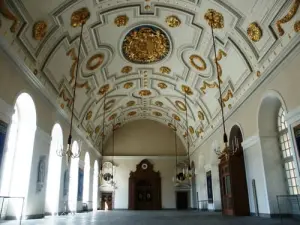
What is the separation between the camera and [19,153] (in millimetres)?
9828

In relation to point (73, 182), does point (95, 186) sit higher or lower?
higher

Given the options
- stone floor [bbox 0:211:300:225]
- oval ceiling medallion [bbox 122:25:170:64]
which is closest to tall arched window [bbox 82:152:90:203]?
oval ceiling medallion [bbox 122:25:170:64]

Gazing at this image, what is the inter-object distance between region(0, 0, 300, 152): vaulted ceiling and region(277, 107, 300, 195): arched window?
1904 millimetres

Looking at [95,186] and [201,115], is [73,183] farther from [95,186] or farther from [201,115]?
[201,115]

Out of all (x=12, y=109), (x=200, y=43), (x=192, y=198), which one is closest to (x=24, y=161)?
(x=12, y=109)

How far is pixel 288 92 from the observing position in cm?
845

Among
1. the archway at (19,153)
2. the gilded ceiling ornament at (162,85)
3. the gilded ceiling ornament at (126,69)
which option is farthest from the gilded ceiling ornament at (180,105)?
the archway at (19,153)

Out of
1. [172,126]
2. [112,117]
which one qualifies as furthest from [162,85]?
[172,126]

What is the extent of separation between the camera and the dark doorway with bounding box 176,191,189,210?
2398 cm

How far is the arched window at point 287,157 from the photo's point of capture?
9695 mm

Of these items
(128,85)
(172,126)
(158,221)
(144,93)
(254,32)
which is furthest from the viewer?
(172,126)

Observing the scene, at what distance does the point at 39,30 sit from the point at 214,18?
6.13m

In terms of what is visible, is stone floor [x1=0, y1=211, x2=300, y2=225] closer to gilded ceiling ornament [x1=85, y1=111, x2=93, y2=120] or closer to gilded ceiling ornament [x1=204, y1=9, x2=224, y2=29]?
gilded ceiling ornament [x1=204, y1=9, x2=224, y2=29]

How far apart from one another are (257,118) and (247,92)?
1.25 meters
